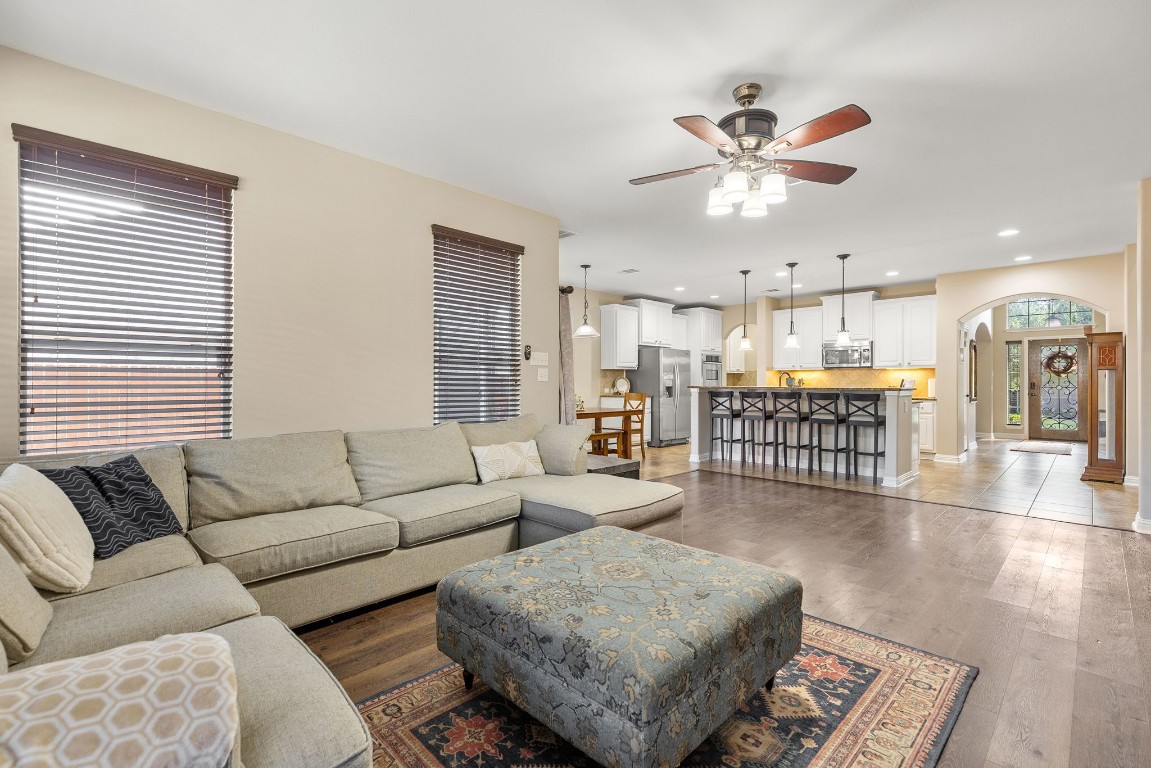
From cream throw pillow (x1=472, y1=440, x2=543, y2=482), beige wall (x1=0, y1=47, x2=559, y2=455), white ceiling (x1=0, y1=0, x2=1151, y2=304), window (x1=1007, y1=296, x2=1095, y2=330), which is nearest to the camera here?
white ceiling (x1=0, y1=0, x2=1151, y2=304)

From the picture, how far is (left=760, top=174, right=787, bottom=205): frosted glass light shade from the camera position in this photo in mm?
2682

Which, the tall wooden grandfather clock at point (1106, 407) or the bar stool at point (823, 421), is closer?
the tall wooden grandfather clock at point (1106, 407)

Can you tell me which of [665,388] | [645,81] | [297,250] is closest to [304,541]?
[297,250]

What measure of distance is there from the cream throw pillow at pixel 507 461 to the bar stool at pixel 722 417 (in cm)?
409

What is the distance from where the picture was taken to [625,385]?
919 cm

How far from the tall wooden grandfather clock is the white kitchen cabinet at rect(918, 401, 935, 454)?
1822mm

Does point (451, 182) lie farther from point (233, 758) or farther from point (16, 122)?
point (233, 758)

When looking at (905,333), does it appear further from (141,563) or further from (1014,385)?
(141,563)

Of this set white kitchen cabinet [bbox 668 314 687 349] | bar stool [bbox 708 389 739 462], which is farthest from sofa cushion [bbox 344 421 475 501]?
white kitchen cabinet [bbox 668 314 687 349]

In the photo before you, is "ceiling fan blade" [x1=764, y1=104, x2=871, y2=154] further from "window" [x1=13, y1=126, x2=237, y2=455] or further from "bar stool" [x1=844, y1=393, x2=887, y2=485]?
"bar stool" [x1=844, y1=393, x2=887, y2=485]

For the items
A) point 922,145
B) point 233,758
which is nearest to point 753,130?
point 922,145

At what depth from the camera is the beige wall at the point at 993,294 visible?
608 cm

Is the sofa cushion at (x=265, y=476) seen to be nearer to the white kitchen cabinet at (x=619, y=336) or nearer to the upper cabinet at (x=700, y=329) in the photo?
the white kitchen cabinet at (x=619, y=336)

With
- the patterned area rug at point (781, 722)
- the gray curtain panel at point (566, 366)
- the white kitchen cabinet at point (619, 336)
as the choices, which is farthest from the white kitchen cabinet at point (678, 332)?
the patterned area rug at point (781, 722)
